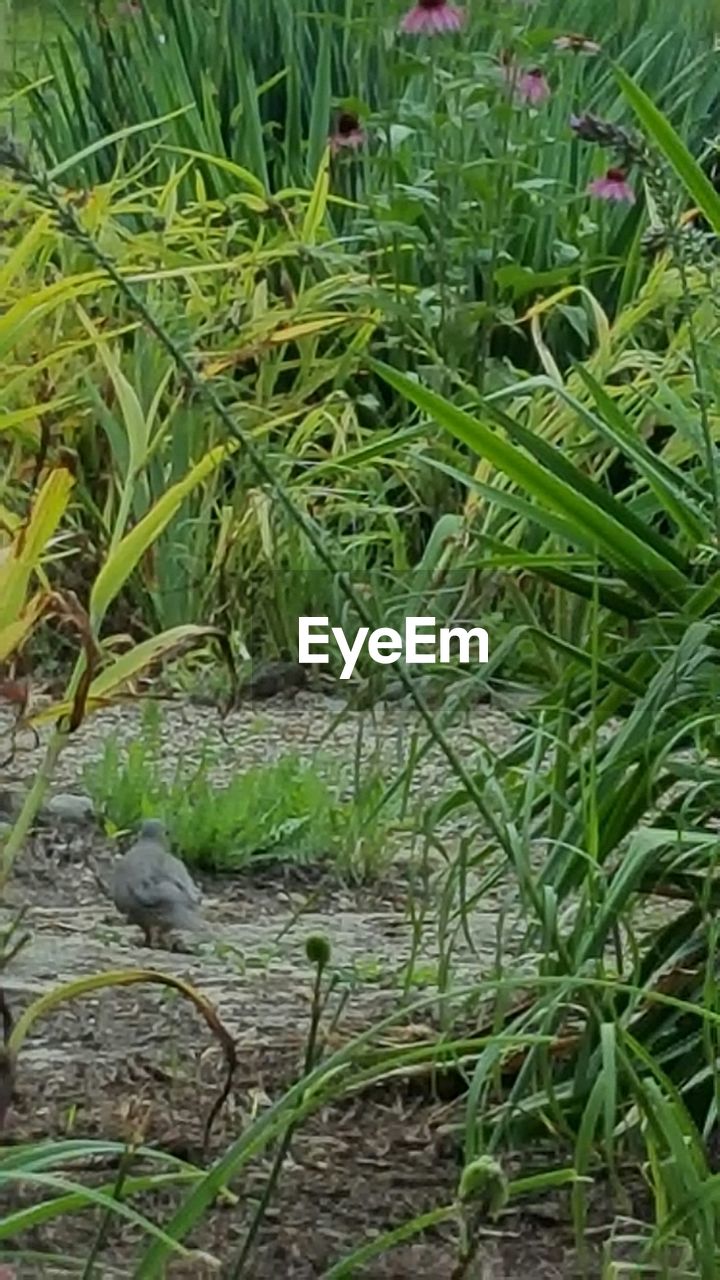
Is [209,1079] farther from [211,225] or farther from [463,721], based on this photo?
[211,225]

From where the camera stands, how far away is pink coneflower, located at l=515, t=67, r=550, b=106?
274 centimetres

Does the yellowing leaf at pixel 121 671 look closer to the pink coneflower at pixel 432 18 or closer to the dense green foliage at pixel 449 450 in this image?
the dense green foliage at pixel 449 450

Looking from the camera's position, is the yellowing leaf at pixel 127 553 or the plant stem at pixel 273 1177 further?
the yellowing leaf at pixel 127 553

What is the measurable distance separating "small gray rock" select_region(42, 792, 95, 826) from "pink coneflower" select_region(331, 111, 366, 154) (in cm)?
146

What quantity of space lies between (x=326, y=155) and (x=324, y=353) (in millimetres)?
319

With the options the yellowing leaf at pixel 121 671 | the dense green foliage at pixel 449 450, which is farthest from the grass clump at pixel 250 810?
the yellowing leaf at pixel 121 671

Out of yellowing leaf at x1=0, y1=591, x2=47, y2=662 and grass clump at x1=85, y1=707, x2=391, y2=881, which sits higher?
yellowing leaf at x1=0, y1=591, x2=47, y2=662

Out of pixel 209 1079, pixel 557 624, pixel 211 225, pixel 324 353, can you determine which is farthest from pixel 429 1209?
pixel 211 225

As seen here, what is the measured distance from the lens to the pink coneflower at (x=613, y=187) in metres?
2.67

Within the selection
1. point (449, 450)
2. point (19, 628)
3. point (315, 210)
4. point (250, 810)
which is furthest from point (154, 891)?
point (315, 210)

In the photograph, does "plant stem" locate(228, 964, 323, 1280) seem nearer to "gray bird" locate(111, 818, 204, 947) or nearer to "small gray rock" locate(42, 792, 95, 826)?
"gray bird" locate(111, 818, 204, 947)

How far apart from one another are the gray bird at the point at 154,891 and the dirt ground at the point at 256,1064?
0.02 metres

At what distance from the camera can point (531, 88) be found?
274cm

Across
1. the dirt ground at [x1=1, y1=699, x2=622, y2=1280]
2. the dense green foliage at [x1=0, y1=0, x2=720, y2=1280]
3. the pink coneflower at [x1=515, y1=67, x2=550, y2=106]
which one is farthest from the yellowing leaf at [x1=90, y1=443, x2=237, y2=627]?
the pink coneflower at [x1=515, y1=67, x2=550, y2=106]
